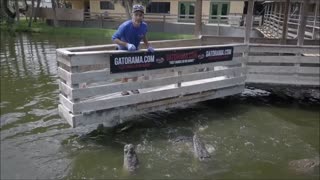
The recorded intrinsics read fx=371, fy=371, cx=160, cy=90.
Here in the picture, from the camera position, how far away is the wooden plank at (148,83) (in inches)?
292

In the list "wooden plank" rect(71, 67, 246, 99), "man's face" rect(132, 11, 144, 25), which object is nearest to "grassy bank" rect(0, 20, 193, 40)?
"wooden plank" rect(71, 67, 246, 99)

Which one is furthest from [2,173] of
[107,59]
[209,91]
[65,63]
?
[209,91]

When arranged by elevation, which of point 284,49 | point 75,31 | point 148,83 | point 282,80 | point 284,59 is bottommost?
point 75,31

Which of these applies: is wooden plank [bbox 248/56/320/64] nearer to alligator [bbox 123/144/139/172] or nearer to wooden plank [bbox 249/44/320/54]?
wooden plank [bbox 249/44/320/54]

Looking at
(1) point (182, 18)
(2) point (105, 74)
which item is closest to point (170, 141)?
(2) point (105, 74)

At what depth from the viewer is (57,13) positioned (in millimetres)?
40656

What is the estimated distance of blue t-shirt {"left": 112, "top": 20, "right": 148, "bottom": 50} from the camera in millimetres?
8086

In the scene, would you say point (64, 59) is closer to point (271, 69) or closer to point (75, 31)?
point (271, 69)

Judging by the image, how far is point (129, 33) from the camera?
8156 millimetres

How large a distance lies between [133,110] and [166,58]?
1.41 metres

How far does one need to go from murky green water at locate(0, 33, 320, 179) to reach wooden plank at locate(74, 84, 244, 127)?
1.46 feet

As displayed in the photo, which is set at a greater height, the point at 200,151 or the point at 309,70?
the point at 309,70

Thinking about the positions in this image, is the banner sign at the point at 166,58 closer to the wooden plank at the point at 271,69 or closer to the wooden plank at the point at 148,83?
the wooden plank at the point at 148,83

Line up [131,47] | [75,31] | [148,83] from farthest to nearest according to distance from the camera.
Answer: [75,31], [148,83], [131,47]
